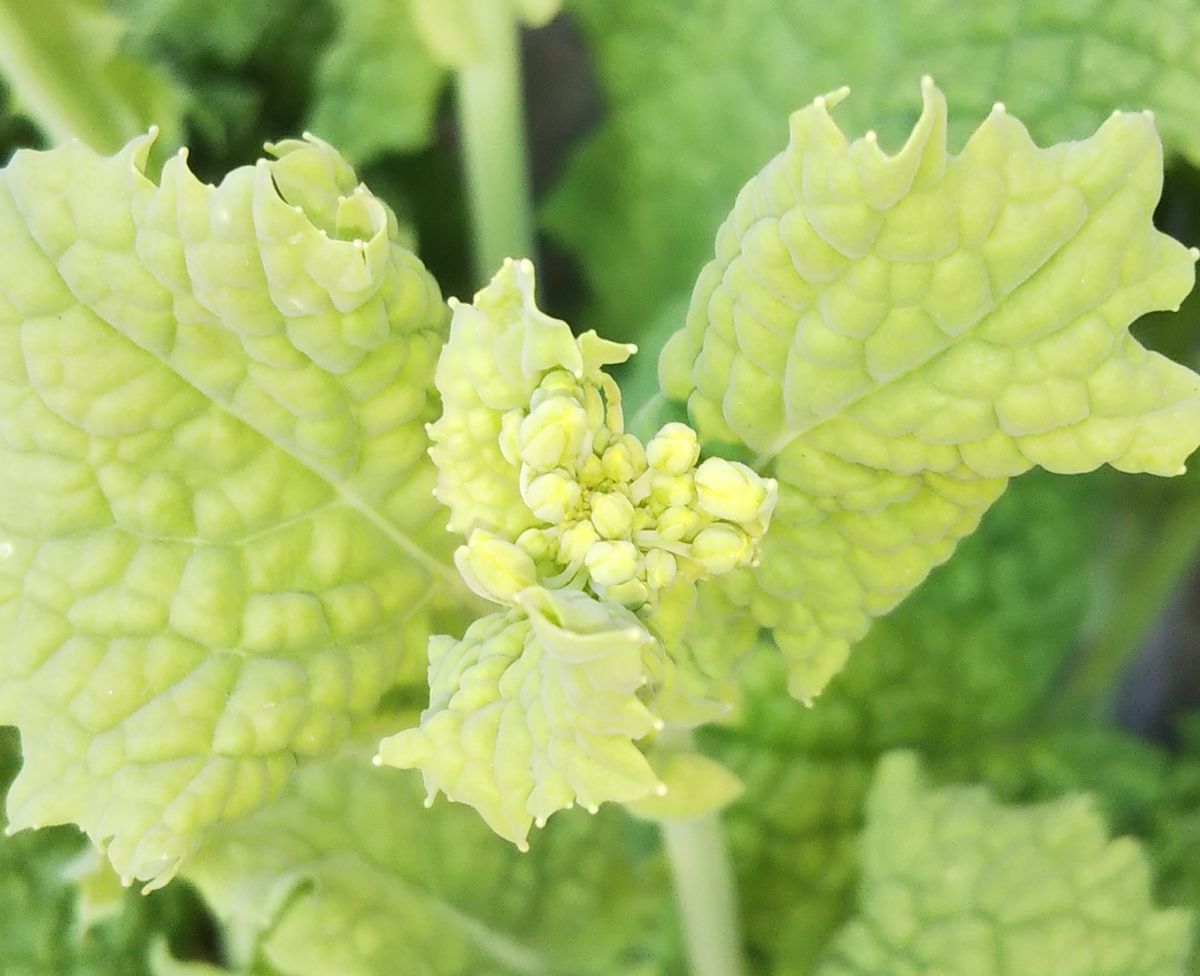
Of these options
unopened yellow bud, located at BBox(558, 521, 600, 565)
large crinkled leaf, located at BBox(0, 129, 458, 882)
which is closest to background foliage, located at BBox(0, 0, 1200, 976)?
large crinkled leaf, located at BBox(0, 129, 458, 882)

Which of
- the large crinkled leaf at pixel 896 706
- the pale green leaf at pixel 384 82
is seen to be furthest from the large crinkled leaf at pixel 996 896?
the pale green leaf at pixel 384 82

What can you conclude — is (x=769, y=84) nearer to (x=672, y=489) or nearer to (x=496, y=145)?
(x=496, y=145)

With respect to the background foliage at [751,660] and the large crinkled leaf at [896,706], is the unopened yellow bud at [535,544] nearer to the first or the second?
the background foliage at [751,660]

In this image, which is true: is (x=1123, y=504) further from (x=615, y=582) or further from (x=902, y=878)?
(x=615, y=582)

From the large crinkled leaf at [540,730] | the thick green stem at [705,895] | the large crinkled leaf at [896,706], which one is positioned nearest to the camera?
the large crinkled leaf at [540,730]

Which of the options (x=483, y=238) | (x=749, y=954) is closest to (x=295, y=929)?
(x=749, y=954)

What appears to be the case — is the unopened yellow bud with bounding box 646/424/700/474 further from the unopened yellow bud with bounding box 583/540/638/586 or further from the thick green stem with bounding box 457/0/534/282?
the thick green stem with bounding box 457/0/534/282

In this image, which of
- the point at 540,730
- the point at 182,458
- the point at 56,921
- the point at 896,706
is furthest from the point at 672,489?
the point at 56,921
